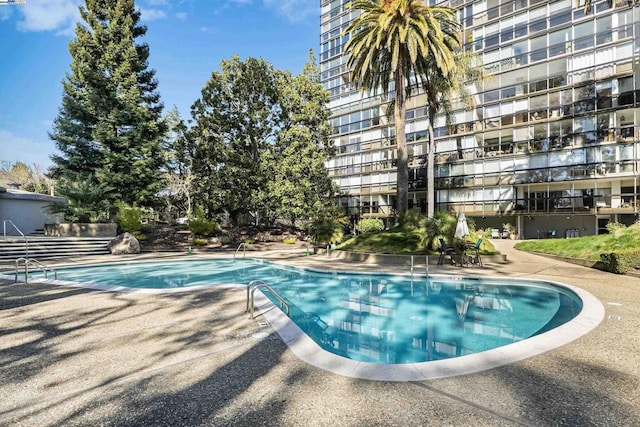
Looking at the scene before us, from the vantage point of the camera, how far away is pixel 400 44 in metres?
20.1

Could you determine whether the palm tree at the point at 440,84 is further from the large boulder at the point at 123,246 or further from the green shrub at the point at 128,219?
the green shrub at the point at 128,219

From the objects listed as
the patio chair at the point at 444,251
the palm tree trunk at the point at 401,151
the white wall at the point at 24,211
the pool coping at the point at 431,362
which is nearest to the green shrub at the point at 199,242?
the white wall at the point at 24,211

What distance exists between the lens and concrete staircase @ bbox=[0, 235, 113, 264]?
17.2 m

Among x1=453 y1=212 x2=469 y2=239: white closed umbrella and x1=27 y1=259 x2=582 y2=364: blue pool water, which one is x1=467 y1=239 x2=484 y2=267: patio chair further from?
x1=27 y1=259 x2=582 y2=364: blue pool water

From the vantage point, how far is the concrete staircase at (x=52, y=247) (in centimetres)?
1718

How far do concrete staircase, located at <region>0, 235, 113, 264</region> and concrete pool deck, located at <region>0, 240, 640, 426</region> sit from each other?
1458cm

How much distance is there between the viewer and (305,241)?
89.4ft

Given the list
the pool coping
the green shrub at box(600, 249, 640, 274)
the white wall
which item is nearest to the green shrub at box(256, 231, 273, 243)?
the white wall

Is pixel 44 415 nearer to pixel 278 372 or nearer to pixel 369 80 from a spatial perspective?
pixel 278 372

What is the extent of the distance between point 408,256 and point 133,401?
512 inches

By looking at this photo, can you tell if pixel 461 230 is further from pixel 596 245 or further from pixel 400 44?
pixel 400 44

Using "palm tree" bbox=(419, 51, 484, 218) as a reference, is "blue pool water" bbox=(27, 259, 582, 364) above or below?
below

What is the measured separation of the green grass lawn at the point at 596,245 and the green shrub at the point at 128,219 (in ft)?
79.1

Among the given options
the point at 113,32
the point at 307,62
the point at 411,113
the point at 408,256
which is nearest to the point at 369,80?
the point at 307,62
